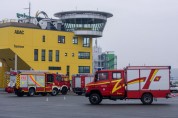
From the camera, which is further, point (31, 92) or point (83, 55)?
point (83, 55)

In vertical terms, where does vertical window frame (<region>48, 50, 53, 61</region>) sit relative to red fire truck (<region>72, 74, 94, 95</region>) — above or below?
above

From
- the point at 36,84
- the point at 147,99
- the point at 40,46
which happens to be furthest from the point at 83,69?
the point at 147,99

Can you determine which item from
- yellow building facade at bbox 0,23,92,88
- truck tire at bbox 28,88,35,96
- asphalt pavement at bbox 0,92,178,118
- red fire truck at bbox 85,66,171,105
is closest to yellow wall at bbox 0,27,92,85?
yellow building facade at bbox 0,23,92,88

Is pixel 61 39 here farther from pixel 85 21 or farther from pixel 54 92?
pixel 54 92

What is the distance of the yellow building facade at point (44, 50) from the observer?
72.8m

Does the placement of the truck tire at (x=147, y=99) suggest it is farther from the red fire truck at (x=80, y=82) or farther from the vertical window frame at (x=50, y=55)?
the vertical window frame at (x=50, y=55)

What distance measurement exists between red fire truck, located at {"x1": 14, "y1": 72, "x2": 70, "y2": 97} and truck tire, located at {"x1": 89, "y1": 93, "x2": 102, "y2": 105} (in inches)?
640

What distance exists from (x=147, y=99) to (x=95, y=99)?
3.61 meters

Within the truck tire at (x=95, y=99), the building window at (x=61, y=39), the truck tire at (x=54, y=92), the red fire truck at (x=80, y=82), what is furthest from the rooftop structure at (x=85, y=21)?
the truck tire at (x=95, y=99)

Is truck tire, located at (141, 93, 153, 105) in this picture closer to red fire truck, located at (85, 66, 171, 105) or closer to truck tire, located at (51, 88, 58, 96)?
red fire truck, located at (85, 66, 171, 105)

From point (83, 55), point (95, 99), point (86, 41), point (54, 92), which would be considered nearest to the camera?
point (95, 99)

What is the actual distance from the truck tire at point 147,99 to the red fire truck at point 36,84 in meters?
18.8

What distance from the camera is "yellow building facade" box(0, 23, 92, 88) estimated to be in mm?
72812

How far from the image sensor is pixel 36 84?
45469 mm
